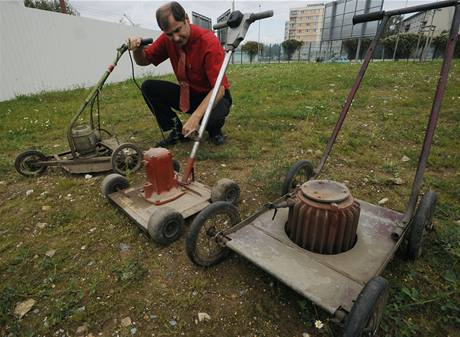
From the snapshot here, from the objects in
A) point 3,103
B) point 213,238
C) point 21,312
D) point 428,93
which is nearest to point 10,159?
point 21,312

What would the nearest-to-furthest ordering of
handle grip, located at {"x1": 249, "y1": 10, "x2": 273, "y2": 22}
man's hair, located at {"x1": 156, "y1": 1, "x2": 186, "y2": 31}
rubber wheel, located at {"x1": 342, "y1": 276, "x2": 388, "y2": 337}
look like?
rubber wheel, located at {"x1": 342, "y1": 276, "x2": 388, "y2": 337}, handle grip, located at {"x1": 249, "y1": 10, "x2": 273, "y2": 22}, man's hair, located at {"x1": 156, "y1": 1, "x2": 186, "y2": 31}

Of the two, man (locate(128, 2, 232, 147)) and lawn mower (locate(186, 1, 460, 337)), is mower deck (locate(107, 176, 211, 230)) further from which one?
man (locate(128, 2, 232, 147))

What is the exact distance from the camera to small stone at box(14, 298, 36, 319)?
164 centimetres

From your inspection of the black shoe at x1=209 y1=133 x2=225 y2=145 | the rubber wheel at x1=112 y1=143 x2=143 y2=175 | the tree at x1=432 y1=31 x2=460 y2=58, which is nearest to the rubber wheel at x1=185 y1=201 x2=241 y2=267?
the rubber wheel at x1=112 y1=143 x2=143 y2=175

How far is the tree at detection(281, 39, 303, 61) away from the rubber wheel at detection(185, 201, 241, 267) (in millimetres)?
36271

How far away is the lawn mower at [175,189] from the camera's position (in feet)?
7.35

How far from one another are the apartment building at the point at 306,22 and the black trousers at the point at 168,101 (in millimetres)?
94238

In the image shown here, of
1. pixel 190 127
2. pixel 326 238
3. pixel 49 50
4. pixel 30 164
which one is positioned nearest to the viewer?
pixel 326 238

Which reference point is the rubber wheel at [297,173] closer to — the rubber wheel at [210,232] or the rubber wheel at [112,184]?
the rubber wheel at [210,232]

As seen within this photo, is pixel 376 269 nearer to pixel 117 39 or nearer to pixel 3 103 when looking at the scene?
pixel 3 103

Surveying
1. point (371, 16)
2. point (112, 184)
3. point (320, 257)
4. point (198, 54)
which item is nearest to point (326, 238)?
point (320, 257)

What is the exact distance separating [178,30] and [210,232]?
1924 millimetres

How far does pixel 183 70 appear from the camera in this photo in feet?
10.7

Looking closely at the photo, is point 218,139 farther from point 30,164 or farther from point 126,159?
point 30,164
